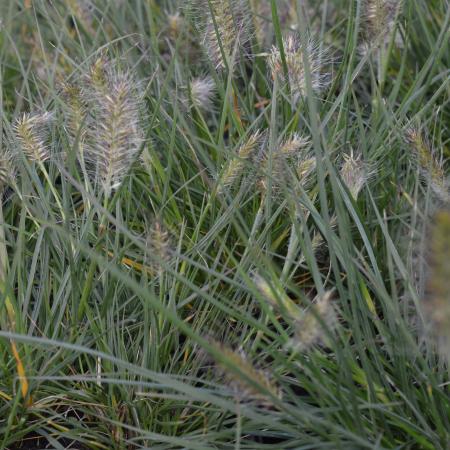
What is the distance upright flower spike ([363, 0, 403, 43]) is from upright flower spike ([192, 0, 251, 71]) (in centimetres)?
32

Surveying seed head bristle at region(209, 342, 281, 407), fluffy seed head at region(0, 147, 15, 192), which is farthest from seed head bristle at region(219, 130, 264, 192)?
seed head bristle at region(209, 342, 281, 407)

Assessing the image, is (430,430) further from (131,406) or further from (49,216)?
(49,216)

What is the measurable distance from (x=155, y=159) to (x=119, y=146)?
0.44 meters

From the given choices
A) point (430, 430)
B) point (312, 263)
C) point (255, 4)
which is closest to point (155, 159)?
point (312, 263)

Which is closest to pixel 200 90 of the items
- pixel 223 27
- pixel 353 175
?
pixel 223 27

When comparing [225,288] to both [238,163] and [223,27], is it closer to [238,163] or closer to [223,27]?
[238,163]

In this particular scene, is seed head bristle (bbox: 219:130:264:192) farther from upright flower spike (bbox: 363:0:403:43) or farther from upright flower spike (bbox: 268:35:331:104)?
upright flower spike (bbox: 363:0:403:43)

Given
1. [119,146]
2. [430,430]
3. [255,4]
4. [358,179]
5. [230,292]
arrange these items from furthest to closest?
[255,4]
[230,292]
[358,179]
[119,146]
[430,430]

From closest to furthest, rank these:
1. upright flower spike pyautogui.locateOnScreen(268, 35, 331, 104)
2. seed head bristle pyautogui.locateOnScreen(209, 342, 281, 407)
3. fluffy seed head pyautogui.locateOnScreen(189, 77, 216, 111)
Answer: seed head bristle pyautogui.locateOnScreen(209, 342, 281, 407), upright flower spike pyautogui.locateOnScreen(268, 35, 331, 104), fluffy seed head pyautogui.locateOnScreen(189, 77, 216, 111)

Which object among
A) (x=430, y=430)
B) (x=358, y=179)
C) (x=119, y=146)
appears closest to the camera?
(x=430, y=430)

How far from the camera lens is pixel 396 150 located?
2.17 meters

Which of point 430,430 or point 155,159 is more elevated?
point 155,159

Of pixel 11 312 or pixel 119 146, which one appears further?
pixel 11 312

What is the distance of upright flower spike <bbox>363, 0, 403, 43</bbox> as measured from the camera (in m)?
2.09
